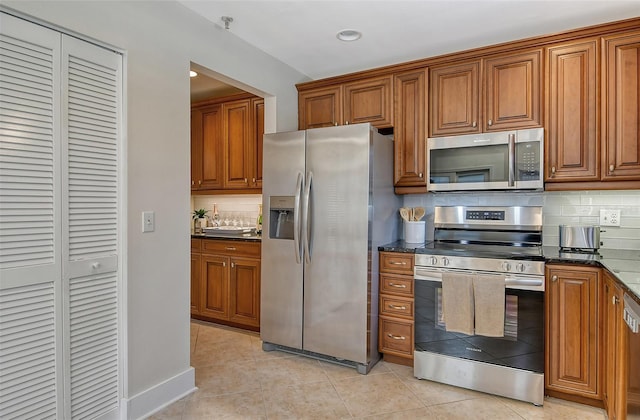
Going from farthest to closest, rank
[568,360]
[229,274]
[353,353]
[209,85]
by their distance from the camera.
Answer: [209,85], [229,274], [353,353], [568,360]

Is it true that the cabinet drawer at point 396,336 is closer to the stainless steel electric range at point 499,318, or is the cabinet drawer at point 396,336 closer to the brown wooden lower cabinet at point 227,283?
the stainless steel electric range at point 499,318

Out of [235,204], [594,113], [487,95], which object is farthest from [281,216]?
[594,113]

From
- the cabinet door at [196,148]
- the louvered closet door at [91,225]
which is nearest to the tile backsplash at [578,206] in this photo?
the louvered closet door at [91,225]

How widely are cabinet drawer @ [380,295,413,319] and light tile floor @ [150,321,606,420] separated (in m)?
0.42

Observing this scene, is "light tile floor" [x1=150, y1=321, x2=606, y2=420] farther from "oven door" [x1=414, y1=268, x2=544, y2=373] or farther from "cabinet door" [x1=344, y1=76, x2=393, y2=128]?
"cabinet door" [x1=344, y1=76, x2=393, y2=128]

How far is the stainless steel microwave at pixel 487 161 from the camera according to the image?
267cm

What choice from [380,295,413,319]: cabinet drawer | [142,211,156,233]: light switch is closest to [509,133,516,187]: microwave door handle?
[380,295,413,319]: cabinet drawer

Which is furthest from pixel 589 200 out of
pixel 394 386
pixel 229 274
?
pixel 229 274

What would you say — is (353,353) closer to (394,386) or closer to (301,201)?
(394,386)

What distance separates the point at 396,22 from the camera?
8.64 ft

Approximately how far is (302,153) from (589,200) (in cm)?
215

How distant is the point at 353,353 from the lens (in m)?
2.78

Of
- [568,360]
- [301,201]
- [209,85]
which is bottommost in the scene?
[568,360]

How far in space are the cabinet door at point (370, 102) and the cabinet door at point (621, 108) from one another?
147 centimetres
